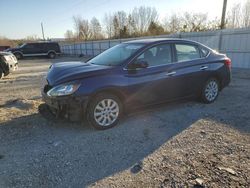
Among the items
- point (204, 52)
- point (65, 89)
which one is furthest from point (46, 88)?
point (204, 52)

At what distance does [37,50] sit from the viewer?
26.6 meters

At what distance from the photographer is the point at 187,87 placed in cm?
512

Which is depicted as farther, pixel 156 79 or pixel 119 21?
pixel 119 21

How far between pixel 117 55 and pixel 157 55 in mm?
826

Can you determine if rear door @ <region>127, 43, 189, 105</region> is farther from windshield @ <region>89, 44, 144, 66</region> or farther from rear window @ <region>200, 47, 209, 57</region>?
rear window @ <region>200, 47, 209, 57</region>

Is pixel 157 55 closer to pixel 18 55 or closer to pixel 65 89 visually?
pixel 65 89

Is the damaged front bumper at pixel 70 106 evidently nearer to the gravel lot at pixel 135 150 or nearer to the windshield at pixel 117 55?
the gravel lot at pixel 135 150

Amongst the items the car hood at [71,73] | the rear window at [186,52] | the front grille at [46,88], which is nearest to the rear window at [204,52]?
the rear window at [186,52]

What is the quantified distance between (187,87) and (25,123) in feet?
11.5

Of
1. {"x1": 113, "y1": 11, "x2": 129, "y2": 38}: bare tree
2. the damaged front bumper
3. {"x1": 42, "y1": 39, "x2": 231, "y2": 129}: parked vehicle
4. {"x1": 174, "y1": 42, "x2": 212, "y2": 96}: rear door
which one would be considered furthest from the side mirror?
{"x1": 113, "y1": 11, "x2": 129, "y2": 38}: bare tree

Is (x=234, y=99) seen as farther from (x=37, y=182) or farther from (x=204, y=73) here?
(x=37, y=182)

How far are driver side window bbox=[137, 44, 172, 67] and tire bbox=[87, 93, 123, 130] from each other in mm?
968

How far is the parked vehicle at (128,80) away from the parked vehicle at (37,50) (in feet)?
78.3

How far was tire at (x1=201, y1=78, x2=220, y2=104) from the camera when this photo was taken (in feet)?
18.1
